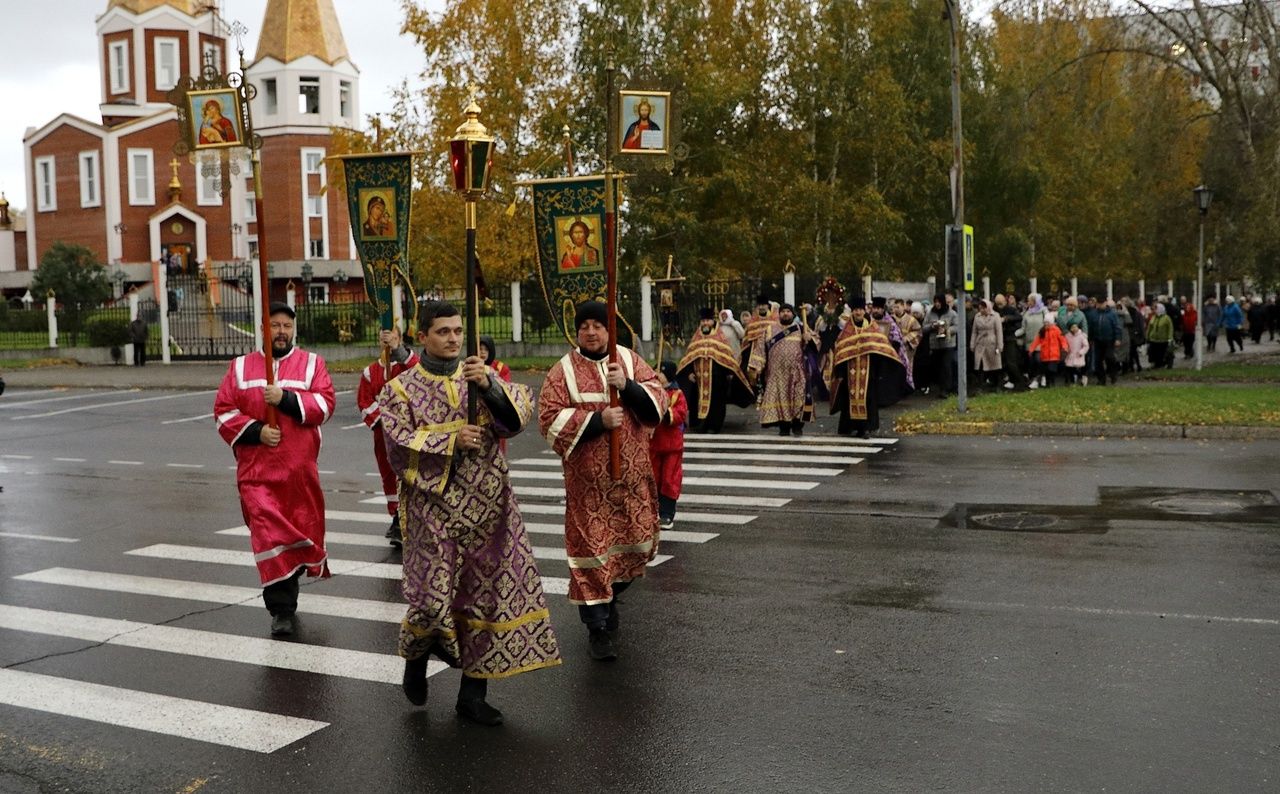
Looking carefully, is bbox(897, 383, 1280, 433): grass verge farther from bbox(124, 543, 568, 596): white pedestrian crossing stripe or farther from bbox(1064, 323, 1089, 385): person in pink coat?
bbox(124, 543, 568, 596): white pedestrian crossing stripe

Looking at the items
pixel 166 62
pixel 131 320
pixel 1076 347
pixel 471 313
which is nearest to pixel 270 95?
pixel 166 62

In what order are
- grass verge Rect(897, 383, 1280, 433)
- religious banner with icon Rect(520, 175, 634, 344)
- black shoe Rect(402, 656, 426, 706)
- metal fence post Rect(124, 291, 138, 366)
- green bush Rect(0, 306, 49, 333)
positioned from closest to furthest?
black shoe Rect(402, 656, 426, 706) < religious banner with icon Rect(520, 175, 634, 344) < grass verge Rect(897, 383, 1280, 433) < metal fence post Rect(124, 291, 138, 366) < green bush Rect(0, 306, 49, 333)

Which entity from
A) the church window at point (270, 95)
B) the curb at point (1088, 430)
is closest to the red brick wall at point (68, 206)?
the church window at point (270, 95)

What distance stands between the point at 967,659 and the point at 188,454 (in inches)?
511

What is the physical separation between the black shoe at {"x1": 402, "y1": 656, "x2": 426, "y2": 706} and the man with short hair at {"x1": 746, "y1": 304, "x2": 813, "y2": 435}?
11890 mm

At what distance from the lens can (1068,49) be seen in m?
30.5

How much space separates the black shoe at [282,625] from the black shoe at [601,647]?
1819 mm

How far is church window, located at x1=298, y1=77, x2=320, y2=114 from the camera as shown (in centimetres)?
6028

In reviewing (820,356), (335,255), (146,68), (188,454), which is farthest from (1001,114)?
(146,68)

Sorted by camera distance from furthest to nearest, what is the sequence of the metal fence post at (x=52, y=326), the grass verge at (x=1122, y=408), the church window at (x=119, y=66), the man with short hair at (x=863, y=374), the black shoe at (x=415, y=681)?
the church window at (x=119, y=66), the metal fence post at (x=52, y=326), the man with short hair at (x=863, y=374), the grass verge at (x=1122, y=408), the black shoe at (x=415, y=681)

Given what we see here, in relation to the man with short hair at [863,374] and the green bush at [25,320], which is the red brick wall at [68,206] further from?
the man with short hair at [863,374]

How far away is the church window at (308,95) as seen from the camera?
198 ft

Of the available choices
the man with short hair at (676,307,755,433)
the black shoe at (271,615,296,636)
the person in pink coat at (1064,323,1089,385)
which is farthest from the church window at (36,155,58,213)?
the black shoe at (271,615,296,636)

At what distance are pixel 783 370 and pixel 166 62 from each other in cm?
5321
